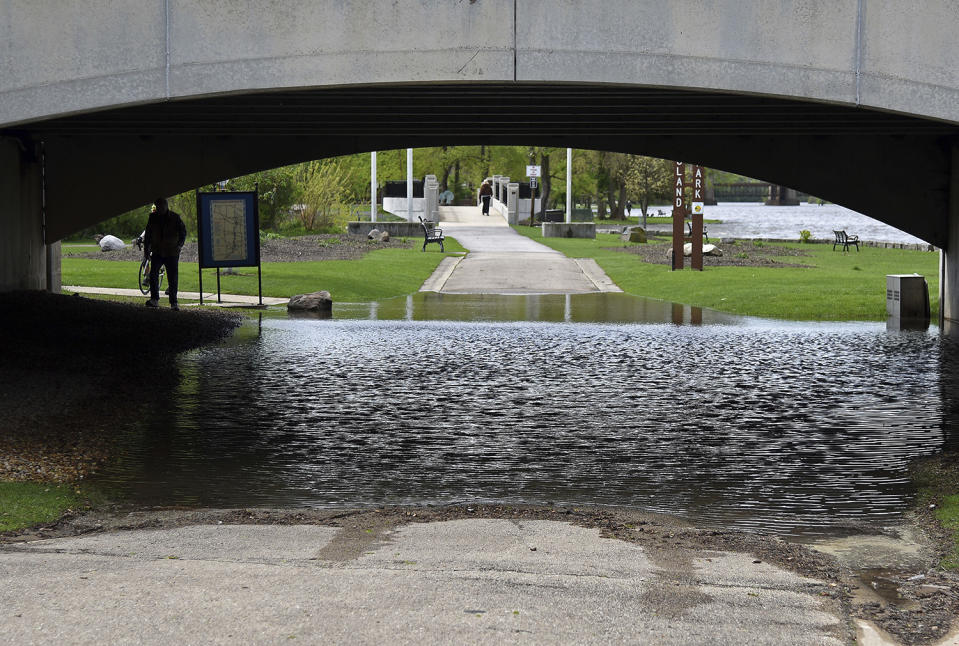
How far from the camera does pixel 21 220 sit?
21.1m

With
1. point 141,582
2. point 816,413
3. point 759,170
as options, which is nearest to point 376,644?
point 141,582

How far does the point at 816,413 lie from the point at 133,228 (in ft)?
125

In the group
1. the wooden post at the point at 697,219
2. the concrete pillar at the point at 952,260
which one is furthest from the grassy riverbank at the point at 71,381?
the wooden post at the point at 697,219

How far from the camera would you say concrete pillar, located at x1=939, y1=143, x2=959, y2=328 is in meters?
20.8

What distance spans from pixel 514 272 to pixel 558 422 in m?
21.7

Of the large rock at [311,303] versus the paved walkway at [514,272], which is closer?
the large rock at [311,303]

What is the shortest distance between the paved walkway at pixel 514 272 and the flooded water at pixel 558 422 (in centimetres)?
901

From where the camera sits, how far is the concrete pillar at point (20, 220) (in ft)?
66.7

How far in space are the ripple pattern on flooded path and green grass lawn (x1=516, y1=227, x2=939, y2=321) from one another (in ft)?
15.5

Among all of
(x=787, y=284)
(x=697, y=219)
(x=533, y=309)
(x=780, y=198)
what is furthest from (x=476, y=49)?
(x=780, y=198)

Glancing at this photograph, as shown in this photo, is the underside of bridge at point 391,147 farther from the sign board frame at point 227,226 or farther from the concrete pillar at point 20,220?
the sign board frame at point 227,226

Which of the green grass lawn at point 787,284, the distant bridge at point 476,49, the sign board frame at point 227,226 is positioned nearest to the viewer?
the distant bridge at point 476,49

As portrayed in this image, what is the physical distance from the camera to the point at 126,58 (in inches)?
404

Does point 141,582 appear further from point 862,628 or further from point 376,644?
point 862,628
